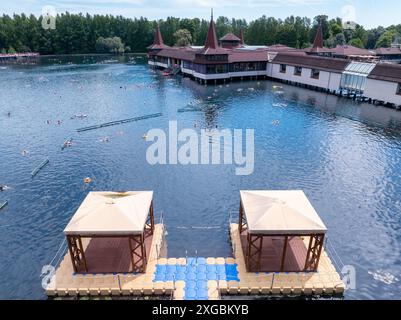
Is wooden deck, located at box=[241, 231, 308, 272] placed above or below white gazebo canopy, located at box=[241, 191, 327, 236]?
below

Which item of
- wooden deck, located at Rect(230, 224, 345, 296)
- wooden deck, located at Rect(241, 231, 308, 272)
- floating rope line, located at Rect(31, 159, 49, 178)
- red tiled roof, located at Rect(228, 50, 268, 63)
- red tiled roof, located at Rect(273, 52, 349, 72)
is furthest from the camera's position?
red tiled roof, located at Rect(228, 50, 268, 63)

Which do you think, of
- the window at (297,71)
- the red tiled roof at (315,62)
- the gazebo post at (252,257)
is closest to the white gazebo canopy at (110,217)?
the gazebo post at (252,257)

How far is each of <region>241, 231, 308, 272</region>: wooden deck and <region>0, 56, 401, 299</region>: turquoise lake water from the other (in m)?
3.57

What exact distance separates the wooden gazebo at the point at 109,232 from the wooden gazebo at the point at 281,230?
9.54 meters

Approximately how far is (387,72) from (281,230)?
7295 cm

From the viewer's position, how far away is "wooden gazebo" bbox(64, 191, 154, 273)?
1018 inches

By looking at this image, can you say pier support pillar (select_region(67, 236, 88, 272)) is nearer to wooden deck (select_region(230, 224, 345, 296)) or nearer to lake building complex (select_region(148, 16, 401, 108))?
wooden deck (select_region(230, 224, 345, 296))

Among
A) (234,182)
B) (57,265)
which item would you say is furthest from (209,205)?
(57,265)

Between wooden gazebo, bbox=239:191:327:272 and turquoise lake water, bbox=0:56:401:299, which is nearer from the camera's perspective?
wooden gazebo, bbox=239:191:327:272

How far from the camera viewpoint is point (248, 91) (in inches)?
3871

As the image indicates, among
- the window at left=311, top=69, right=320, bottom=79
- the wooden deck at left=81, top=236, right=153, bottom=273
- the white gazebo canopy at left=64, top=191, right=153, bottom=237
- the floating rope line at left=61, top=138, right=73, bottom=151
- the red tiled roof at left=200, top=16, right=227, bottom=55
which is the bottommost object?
the wooden deck at left=81, top=236, right=153, bottom=273

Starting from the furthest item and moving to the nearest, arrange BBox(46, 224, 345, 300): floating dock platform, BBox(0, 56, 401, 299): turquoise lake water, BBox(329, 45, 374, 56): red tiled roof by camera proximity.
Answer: BBox(329, 45, 374, 56): red tiled roof
BBox(0, 56, 401, 299): turquoise lake water
BBox(46, 224, 345, 300): floating dock platform

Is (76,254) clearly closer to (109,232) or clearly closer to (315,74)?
(109,232)

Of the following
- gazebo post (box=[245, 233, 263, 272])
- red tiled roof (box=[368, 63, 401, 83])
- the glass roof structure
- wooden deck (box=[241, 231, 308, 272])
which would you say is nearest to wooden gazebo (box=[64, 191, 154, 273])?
gazebo post (box=[245, 233, 263, 272])
